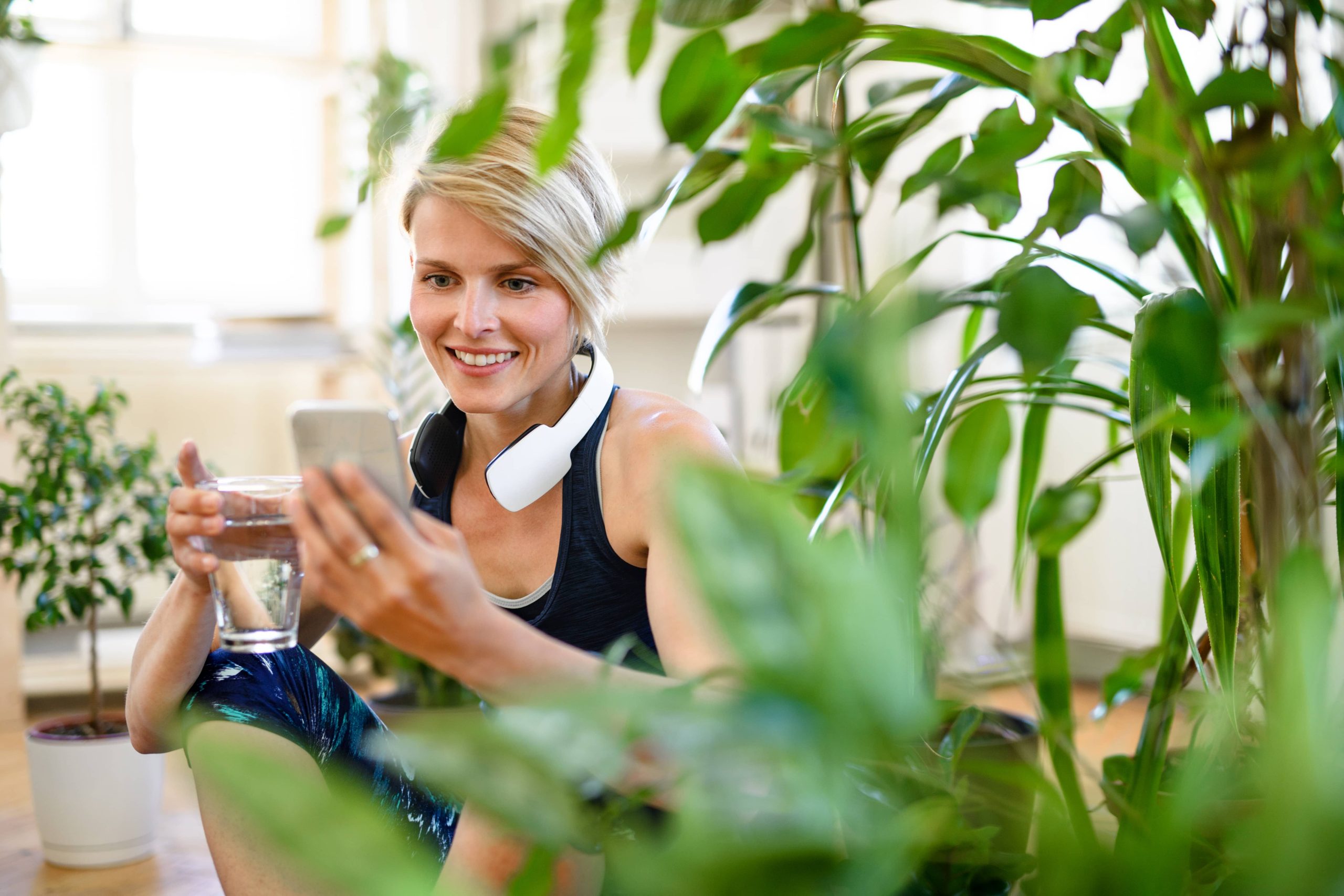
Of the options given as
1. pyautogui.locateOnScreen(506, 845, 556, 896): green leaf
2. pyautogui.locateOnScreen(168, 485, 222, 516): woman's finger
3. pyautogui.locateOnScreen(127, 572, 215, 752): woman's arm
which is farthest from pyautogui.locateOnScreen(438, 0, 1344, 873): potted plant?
pyautogui.locateOnScreen(127, 572, 215, 752): woman's arm

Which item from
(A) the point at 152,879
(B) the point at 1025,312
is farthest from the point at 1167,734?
(A) the point at 152,879

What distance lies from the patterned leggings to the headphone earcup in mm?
211

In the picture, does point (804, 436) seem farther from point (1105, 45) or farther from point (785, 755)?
point (785, 755)

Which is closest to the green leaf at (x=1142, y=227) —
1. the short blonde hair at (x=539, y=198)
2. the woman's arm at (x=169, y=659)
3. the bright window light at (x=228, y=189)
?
the short blonde hair at (x=539, y=198)

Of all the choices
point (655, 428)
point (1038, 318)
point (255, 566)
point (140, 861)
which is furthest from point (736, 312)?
point (140, 861)

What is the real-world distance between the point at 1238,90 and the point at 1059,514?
1.90ft

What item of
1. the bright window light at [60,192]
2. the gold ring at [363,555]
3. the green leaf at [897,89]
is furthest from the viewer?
the bright window light at [60,192]

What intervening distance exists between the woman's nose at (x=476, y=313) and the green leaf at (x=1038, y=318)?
30.1 inches

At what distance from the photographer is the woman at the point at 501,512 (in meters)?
1.06

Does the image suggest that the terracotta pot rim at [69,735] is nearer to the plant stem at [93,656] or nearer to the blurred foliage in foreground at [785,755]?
the plant stem at [93,656]

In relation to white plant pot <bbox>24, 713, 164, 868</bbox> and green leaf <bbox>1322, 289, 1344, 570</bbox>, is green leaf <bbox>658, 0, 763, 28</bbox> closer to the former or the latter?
green leaf <bbox>1322, 289, 1344, 570</bbox>

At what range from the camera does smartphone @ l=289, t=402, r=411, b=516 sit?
619 mm

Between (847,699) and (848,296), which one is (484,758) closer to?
(847,699)

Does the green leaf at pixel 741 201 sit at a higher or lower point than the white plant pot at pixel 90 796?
higher
